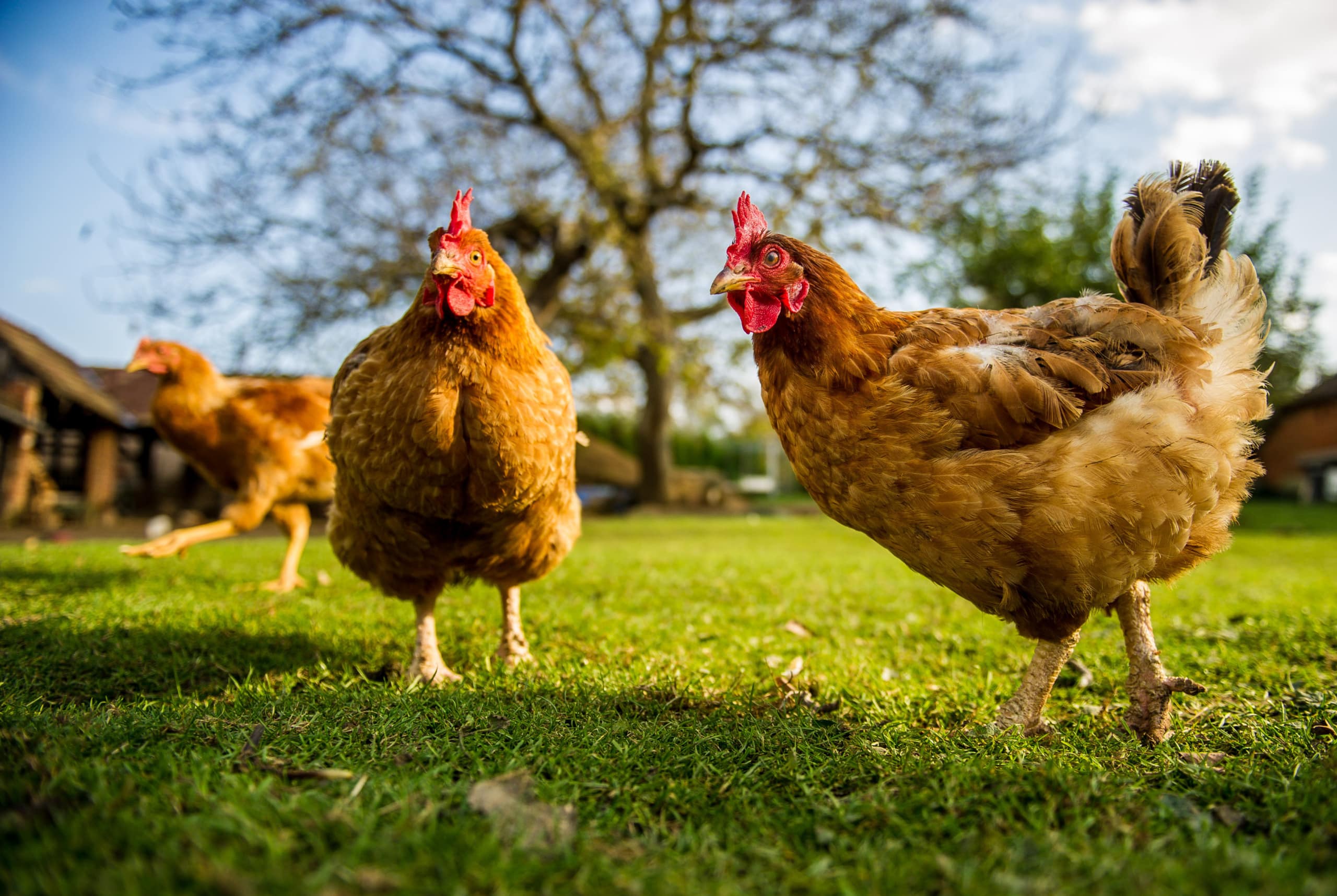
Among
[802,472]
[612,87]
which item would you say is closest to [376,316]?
[612,87]

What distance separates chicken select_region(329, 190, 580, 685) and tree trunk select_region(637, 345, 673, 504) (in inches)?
540

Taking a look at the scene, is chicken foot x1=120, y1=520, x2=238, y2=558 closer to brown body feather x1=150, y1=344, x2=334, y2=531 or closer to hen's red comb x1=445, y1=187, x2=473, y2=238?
brown body feather x1=150, y1=344, x2=334, y2=531

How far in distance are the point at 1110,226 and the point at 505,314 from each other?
13.4 metres

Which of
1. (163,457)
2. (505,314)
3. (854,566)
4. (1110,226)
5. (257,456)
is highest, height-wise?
(1110,226)

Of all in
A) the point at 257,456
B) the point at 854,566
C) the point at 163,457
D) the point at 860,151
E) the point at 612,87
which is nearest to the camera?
the point at 257,456

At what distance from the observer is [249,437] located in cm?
533

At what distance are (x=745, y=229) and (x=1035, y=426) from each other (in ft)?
4.22

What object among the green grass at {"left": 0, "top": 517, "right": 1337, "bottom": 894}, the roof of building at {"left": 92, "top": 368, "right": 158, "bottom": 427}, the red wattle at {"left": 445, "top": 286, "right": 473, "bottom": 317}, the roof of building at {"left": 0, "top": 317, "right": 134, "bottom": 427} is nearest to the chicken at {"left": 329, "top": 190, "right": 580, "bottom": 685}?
the red wattle at {"left": 445, "top": 286, "right": 473, "bottom": 317}

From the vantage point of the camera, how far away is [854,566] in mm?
6887

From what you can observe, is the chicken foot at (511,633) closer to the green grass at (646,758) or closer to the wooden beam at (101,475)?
the green grass at (646,758)

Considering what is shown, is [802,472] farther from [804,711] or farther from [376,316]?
[376,316]

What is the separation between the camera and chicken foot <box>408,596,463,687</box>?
308 cm

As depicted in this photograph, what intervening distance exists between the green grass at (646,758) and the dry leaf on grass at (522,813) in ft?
0.13

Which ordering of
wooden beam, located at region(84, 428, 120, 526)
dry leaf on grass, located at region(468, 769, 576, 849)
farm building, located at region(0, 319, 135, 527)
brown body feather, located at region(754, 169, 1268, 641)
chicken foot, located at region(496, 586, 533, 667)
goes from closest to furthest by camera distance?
dry leaf on grass, located at region(468, 769, 576, 849), brown body feather, located at region(754, 169, 1268, 641), chicken foot, located at region(496, 586, 533, 667), farm building, located at region(0, 319, 135, 527), wooden beam, located at region(84, 428, 120, 526)
